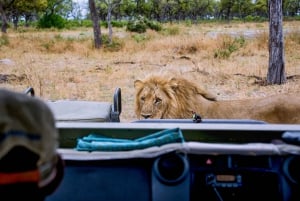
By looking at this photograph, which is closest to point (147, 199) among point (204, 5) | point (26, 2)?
point (26, 2)

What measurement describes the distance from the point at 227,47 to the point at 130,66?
3.82 m

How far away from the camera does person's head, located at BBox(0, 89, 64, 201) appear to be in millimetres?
938

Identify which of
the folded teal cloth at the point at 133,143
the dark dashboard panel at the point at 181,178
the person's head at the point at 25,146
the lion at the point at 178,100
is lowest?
the lion at the point at 178,100

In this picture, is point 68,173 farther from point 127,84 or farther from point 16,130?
point 127,84

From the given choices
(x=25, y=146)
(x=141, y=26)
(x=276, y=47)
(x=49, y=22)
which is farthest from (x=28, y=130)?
A: (x=49, y=22)

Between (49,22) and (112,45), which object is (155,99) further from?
(49,22)

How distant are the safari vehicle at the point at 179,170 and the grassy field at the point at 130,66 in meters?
4.91

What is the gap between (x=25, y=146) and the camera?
97 centimetres

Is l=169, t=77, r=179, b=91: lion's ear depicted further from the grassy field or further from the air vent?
the air vent

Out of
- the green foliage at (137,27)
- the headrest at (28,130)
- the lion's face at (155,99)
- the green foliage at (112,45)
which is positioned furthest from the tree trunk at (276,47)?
the green foliage at (137,27)

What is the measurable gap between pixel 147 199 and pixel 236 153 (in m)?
0.32

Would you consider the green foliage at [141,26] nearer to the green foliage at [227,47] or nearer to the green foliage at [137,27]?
the green foliage at [137,27]

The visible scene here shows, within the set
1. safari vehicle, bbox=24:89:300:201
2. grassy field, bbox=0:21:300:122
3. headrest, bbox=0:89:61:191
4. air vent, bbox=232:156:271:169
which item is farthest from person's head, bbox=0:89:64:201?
grassy field, bbox=0:21:300:122

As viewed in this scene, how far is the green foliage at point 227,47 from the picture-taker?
48.9ft
